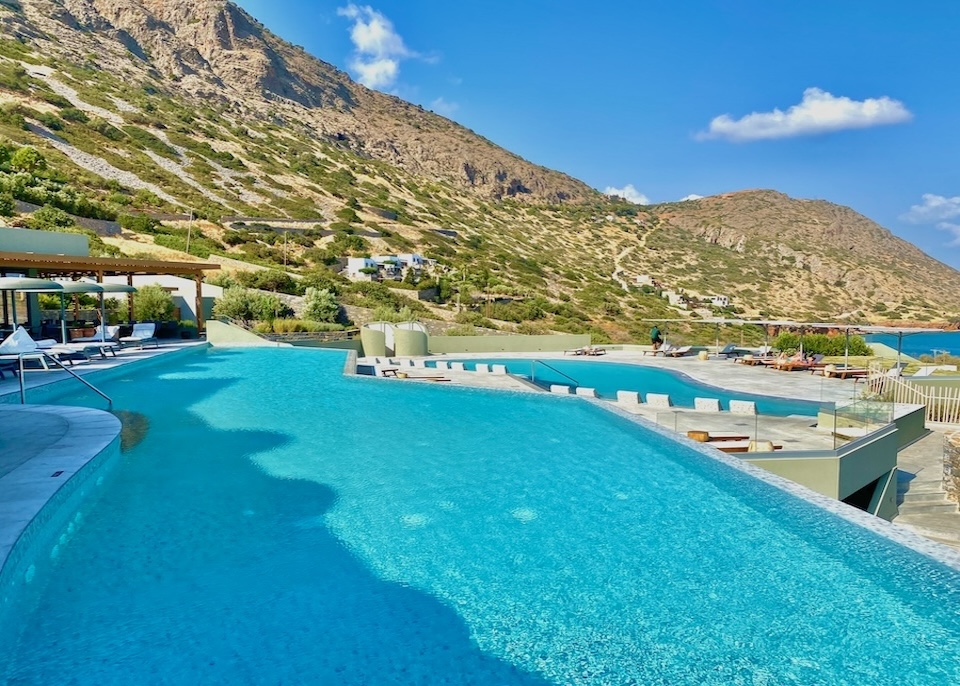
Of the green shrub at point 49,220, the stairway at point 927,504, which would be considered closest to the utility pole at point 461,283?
the green shrub at point 49,220

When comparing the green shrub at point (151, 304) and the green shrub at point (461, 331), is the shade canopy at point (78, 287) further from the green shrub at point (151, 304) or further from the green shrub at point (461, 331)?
the green shrub at point (461, 331)

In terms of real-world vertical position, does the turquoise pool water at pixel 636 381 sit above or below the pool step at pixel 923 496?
above

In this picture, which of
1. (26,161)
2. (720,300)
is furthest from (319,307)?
(720,300)

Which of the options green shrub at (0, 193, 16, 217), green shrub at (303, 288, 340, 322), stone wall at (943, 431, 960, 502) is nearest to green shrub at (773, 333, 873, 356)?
stone wall at (943, 431, 960, 502)

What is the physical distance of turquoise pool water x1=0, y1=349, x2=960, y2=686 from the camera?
10.7 feet

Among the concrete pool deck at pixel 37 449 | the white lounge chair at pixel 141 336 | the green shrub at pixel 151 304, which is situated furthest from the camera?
the green shrub at pixel 151 304

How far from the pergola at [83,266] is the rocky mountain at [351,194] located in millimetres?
10664

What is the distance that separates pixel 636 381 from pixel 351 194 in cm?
4261

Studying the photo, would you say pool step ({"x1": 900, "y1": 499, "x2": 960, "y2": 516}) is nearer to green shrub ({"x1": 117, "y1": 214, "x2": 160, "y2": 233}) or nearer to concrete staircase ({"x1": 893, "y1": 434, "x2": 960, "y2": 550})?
concrete staircase ({"x1": 893, "y1": 434, "x2": 960, "y2": 550})

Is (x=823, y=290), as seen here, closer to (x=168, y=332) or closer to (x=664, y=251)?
(x=664, y=251)

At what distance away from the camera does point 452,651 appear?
3.39 m

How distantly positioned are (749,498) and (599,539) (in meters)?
1.69

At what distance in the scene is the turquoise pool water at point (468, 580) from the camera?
3.27 meters

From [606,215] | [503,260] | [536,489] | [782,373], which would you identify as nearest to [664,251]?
[606,215]
